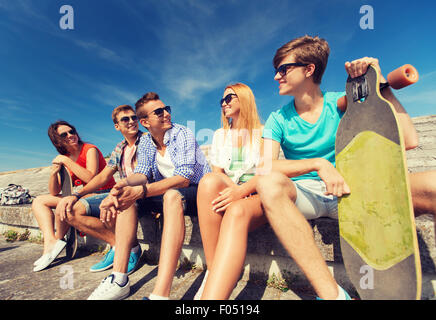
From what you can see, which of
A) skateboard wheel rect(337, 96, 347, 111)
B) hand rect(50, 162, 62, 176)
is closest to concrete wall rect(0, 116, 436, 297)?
skateboard wheel rect(337, 96, 347, 111)

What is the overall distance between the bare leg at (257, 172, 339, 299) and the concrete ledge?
14.7 inches

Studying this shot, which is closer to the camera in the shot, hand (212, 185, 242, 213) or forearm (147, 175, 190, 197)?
hand (212, 185, 242, 213)

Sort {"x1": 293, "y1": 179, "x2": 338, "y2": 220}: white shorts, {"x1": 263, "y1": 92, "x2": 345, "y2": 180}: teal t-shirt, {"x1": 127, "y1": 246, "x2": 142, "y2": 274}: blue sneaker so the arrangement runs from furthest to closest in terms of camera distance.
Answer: {"x1": 127, "y1": 246, "x2": 142, "y2": 274}: blue sneaker < {"x1": 263, "y1": 92, "x2": 345, "y2": 180}: teal t-shirt < {"x1": 293, "y1": 179, "x2": 338, "y2": 220}: white shorts

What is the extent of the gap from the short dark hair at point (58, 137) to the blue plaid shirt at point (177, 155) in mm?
1446

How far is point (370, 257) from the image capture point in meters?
1.24

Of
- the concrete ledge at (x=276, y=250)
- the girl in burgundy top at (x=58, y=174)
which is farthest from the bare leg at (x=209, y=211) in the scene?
the girl in burgundy top at (x=58, y=174)

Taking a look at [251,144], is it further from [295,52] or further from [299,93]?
[295,52]

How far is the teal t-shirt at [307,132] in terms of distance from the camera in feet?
5.78

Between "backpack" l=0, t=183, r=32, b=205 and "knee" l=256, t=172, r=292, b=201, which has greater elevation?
"backpack" l=0, t=183, r=32, b=205

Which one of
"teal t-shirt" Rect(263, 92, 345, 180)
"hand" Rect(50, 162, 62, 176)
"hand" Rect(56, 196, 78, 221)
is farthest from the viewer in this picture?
"hand" Rect(50, 162, 62, 176)

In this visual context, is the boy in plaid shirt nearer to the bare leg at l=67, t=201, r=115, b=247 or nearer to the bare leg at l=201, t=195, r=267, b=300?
the bare leg at l=201, t=195, r=267, b=300

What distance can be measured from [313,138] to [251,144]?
61 cm

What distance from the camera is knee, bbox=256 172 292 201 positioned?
1.30 metres

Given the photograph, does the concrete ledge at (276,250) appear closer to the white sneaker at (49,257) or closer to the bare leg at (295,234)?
the bare leg at (295,234)
